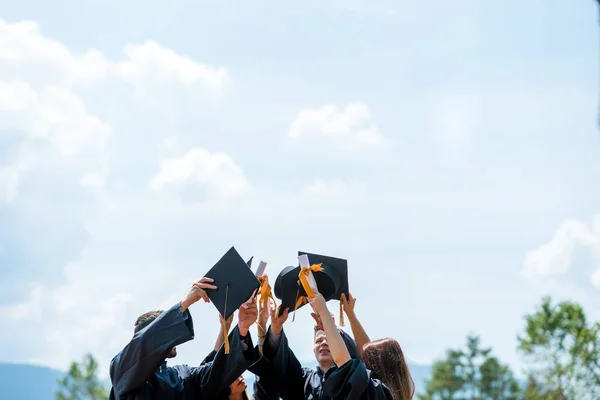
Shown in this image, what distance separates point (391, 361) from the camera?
519 cm

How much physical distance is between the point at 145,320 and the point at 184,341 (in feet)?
1.46

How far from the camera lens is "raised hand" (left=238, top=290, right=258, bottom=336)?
557 cm

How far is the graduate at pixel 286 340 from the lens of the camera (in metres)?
5.64

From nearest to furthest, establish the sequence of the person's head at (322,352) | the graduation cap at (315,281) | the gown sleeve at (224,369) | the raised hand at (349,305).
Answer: the gown sleeve at (224,369), the graduation cap at (315,281), the person's head at (322,352), the raised hand at (349,305)

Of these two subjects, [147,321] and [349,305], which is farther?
[349,305]

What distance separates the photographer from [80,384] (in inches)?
2334

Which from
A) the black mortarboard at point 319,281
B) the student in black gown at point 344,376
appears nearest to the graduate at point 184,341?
the black mortarboard at point 319,281

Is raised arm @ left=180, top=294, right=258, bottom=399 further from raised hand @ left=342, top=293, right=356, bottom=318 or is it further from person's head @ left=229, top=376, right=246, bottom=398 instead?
raised hand @ left=342, top=293, right=356, bottom=318

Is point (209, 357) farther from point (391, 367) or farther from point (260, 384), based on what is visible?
point (391, 367)

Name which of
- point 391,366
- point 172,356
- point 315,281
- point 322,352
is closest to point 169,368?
point 172,356

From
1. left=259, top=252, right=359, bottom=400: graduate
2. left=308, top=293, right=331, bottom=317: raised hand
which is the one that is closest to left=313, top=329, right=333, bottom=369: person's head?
left=259, top=252, right=359, bottom=400: graduate

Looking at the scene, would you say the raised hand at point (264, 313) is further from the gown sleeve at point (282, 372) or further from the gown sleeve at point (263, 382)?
the gown sleeve at point (263, 382)

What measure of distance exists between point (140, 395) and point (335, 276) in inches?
59.4

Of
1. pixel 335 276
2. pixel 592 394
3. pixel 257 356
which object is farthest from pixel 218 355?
pixel 592 394
